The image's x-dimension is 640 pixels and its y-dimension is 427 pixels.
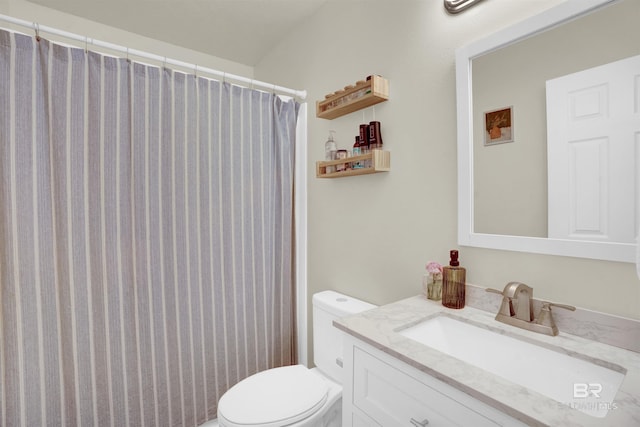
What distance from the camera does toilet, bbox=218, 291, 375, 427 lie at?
1.12 metres

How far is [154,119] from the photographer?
1.48m

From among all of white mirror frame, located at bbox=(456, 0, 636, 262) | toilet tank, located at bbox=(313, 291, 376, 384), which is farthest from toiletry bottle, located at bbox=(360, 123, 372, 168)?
toilet tank, located at bbox=(313, 291, 376, 384)

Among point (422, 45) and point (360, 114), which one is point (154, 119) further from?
point (422, 45)

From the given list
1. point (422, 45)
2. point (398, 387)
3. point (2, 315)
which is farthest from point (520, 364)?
point (2, 315)

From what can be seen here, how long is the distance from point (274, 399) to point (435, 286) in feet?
2.59

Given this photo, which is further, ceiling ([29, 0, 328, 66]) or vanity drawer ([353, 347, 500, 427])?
ceiling ([29, 0, 328, 66])

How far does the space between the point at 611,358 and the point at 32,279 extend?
1984 millimetres

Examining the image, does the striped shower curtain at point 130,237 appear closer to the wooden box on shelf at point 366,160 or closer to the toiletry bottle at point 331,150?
the toiletry bottle at point 331,150

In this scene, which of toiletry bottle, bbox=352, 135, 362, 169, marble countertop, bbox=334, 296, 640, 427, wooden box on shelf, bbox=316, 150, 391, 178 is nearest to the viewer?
marble countertop, bbox=334, 296, 640, 427

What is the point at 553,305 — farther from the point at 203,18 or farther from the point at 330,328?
the point at 203,18


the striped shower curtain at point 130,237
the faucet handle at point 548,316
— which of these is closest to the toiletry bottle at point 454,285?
the faucet handle at point 548,316

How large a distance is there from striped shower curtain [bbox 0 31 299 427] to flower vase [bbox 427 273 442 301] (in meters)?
1.00

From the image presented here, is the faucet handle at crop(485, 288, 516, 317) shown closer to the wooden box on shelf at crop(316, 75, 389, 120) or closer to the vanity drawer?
the vanity drawer

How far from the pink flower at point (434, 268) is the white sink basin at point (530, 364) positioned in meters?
0.17
